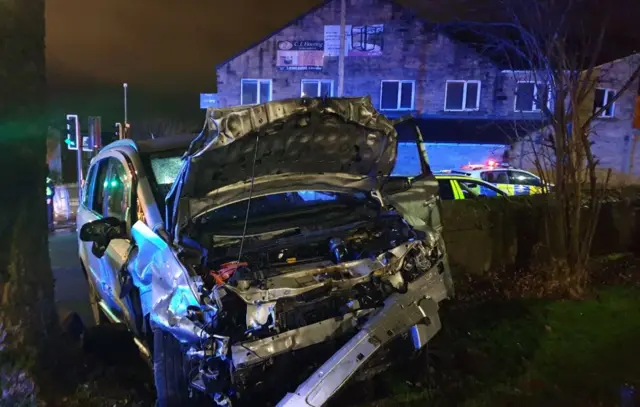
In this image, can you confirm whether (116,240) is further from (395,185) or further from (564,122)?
(564,122)

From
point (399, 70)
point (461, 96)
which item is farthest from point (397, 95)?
point (461, 96)

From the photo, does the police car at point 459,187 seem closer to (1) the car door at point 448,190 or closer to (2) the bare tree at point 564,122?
(1) the car door at point 448,190

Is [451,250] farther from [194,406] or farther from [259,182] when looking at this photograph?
[194,406]

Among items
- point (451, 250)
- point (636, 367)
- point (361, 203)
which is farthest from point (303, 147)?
point (451, 250)

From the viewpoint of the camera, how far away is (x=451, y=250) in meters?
7.56

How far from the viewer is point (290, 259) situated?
14.2 feet

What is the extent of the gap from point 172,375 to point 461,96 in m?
23.1

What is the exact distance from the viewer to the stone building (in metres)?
24.2

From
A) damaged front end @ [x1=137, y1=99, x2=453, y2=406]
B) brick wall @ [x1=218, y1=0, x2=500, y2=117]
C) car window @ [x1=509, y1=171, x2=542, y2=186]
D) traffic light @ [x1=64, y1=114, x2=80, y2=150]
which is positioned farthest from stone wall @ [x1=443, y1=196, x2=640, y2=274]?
brick wall @ [x1=218, y1=0, x2=500, y2=117]

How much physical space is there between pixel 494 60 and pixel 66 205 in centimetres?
1793

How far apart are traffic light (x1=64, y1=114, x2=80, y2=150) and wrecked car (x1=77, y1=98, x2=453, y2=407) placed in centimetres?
1080

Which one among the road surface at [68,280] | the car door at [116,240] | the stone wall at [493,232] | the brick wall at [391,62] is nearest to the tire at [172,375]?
the car door at [116,240]

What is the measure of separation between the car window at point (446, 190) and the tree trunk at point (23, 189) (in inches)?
314

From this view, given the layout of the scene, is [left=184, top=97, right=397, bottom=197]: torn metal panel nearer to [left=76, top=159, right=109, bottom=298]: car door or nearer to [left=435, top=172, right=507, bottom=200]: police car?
[left=76, top=159, right=109, bottom=298]: car door
